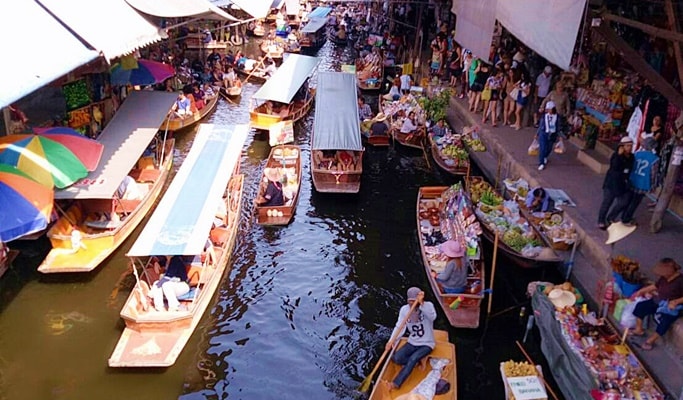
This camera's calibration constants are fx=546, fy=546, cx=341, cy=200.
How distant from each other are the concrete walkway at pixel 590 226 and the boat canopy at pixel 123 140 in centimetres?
925

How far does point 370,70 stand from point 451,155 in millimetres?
12172

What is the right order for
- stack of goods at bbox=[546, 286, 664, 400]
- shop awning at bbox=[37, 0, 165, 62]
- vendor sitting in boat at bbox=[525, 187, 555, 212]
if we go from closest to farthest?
stack of goods at bbox=[546, 286, 664, 400], shop awning at bbox=[37, 0, 165, 62], vendor sitting in boat at bbox=[525, 187, 555, 212]

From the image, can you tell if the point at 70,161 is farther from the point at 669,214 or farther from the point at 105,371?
the point at 669,214

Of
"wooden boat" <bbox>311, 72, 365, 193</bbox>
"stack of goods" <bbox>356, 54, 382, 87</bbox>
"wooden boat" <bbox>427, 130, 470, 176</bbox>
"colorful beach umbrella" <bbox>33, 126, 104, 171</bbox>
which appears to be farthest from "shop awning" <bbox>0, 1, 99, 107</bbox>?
"stack of goods" <bbox>356, 54, 382, 87</bbox>

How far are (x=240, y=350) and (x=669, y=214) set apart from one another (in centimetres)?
921

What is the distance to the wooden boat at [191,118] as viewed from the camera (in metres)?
19.1

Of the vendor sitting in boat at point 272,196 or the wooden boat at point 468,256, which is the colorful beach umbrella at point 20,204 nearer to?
the vendor sitting in boat at point 272,196

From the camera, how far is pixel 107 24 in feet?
42.4

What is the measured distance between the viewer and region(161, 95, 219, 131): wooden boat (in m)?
19.1

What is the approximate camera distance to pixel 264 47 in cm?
3241

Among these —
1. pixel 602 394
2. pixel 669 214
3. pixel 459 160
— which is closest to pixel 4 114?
pixel 459 160

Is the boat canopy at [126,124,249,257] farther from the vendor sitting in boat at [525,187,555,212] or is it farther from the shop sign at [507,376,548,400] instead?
the vendor sitting in boat at [525,187,555,212]

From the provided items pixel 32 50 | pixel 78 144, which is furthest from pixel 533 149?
pixel 32 50

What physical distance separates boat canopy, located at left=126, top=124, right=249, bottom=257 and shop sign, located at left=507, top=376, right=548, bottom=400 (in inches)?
216
